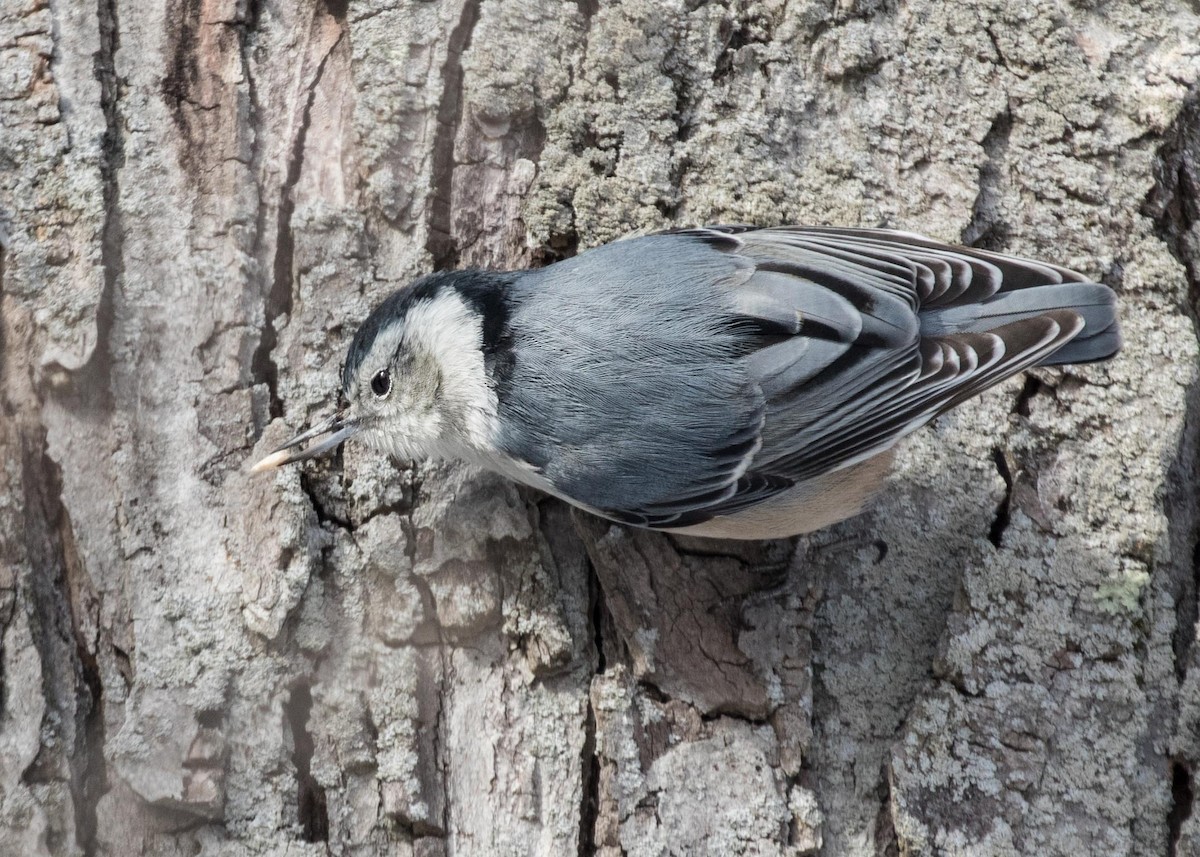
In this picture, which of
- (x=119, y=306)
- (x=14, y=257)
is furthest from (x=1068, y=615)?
(x=14, y=257)

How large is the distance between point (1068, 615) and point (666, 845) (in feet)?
2.47

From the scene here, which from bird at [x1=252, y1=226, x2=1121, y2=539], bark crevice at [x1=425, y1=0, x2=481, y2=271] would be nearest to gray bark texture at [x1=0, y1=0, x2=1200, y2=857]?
bark crevice at [x1=425, y1=0, x2=481, y2=271]

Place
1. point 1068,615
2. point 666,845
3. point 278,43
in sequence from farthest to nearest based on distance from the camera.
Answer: point 278,43 < point 1068,615 < point 666,845

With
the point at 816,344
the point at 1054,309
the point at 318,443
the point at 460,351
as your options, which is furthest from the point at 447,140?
the point at 1054,309

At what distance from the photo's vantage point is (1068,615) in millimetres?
1623


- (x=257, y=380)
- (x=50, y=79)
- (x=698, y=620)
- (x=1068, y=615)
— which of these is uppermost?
(x=50, y=79)

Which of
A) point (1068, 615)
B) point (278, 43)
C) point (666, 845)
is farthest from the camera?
point (278, 43)

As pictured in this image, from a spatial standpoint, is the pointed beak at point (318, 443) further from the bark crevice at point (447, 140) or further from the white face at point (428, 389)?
the bark crevice at point (447, 140)

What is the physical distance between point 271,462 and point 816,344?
2.99ft

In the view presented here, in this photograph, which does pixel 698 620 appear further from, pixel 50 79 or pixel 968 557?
pixel 50 79

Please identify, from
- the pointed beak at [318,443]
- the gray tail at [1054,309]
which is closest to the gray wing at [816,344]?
the gray tail at [1054,309]

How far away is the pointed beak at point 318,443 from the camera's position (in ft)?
5.25

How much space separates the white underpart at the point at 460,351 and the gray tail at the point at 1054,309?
765 mm

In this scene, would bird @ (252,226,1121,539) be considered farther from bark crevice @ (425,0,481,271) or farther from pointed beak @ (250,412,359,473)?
bark crevice @ (425,0,481,271)
